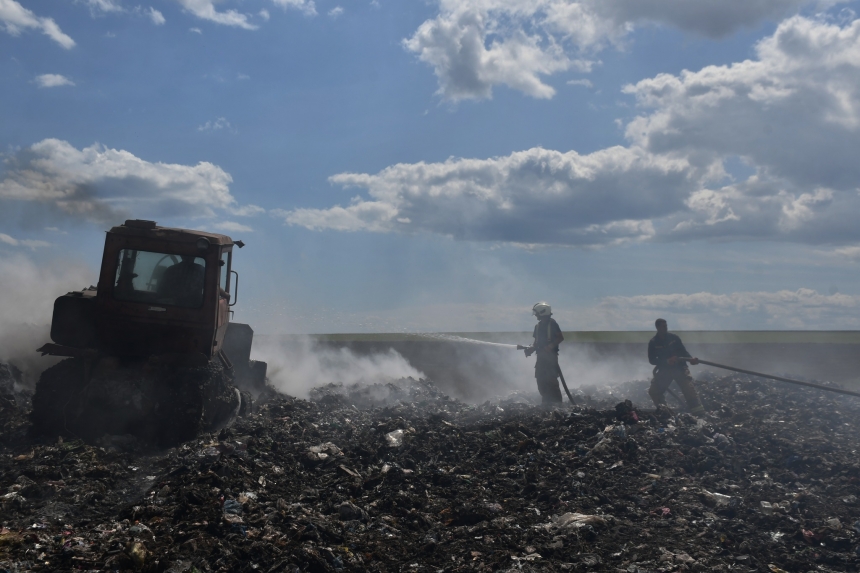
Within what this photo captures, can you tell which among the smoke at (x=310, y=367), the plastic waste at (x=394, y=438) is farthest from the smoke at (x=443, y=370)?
the plastic waste at (x=394, y=438)

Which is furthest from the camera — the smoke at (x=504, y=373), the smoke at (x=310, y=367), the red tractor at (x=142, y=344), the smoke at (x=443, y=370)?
the smoke at (x=504, y=373)

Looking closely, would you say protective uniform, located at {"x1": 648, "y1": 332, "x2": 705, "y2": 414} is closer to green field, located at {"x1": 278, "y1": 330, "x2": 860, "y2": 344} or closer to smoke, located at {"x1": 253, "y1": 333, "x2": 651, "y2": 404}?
smoke, located at {"x1": 253, "y1": 333, "x2": 651, "y2": 404}

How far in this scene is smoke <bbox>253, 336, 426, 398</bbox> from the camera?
17.6m

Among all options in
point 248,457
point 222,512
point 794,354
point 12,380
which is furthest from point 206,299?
point 794,354

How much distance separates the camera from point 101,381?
28.7 ft

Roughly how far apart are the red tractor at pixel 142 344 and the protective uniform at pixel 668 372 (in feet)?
27.2

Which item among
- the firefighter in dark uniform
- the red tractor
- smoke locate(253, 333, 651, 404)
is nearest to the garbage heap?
the red tractor

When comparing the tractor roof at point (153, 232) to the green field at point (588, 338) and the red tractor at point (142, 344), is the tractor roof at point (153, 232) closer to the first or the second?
the red tractor at point (142, 344)

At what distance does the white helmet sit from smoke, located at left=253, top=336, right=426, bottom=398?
618cm

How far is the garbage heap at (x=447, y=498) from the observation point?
576 centimetres

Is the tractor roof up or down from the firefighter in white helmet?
up

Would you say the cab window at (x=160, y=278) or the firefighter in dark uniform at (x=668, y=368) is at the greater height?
the cab window at (x=160, y=278)

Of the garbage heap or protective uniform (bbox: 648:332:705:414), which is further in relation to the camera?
protective uniform (bbox: 648:332:705:414)

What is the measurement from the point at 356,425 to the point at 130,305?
457 centimetres
